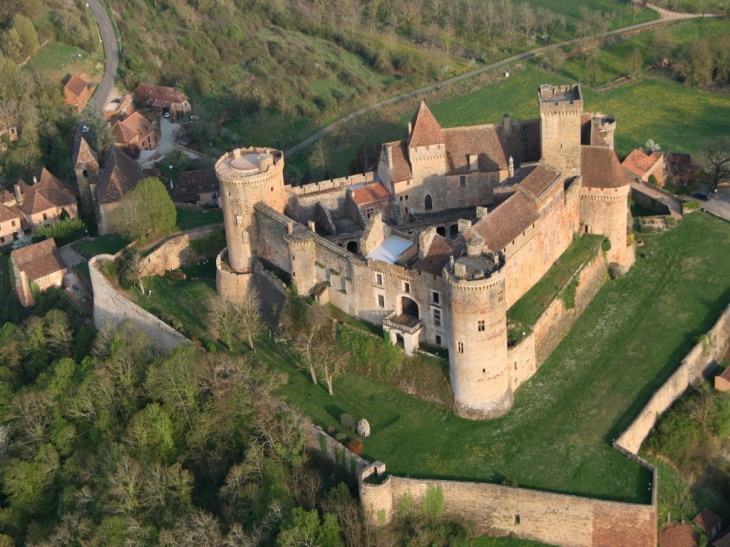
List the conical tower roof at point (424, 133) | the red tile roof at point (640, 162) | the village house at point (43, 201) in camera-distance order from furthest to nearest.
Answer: the village house at point (43, 201) < the red tile roof at point (640, 162) < the conical tower roof at point (424, 133)

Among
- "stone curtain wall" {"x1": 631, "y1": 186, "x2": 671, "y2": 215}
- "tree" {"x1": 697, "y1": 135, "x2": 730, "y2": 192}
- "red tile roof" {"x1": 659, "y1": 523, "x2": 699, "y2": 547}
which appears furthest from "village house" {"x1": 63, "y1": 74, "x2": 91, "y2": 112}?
"red tile roof" {"x1": 659, "y1": 523, "x2": 699, "y2": 547}

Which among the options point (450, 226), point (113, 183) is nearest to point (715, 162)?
point (450, 226)

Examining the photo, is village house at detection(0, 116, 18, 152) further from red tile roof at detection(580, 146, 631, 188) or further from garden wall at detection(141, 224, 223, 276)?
red tile roof at detection(580, 146, 631, 188)

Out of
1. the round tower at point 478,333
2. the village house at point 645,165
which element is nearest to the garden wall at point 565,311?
the round tower at point 478,333

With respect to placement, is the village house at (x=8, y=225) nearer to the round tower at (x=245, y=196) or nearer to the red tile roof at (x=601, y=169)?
the round tower at (x=245, y=196)

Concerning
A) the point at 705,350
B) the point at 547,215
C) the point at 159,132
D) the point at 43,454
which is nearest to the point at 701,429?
the point at 705,350

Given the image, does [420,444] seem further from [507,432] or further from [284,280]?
Answer: [284,280]
